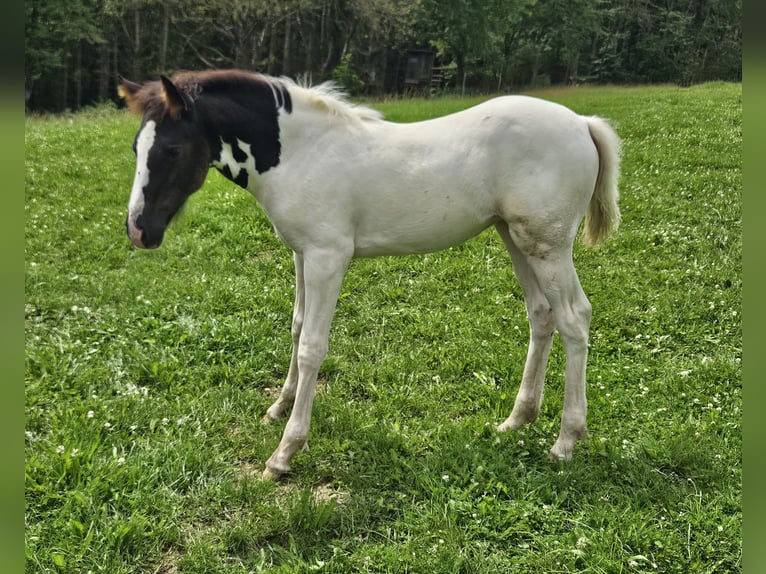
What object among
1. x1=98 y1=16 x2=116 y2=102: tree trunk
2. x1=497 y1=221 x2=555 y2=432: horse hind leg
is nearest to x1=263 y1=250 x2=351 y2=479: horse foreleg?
x1=497 y1=221 x2=555 y2=432: horse hind leg

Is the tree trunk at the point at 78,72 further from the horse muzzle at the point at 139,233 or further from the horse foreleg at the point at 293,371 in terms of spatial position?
the horse muzzle at the point at 139,233

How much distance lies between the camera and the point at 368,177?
10.9 ft

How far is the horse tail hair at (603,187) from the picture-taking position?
346cm

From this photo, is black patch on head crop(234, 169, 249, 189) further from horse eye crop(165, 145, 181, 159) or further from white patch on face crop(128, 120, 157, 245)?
white patch on face crop(128, 120, 157, 245)

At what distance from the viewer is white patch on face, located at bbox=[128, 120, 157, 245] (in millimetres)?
3033

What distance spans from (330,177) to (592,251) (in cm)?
452

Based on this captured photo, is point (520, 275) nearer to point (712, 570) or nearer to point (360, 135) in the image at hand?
point (360, 135)

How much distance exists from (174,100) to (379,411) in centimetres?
249

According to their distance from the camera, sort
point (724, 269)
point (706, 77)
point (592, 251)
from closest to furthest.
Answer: point (724, 269)
point (592, 251)
point (706, 77)

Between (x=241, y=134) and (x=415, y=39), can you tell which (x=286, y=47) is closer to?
(x=415, y=39)

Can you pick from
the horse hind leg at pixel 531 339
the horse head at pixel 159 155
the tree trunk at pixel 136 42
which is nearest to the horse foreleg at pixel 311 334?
the horse head at pixel 159 155
